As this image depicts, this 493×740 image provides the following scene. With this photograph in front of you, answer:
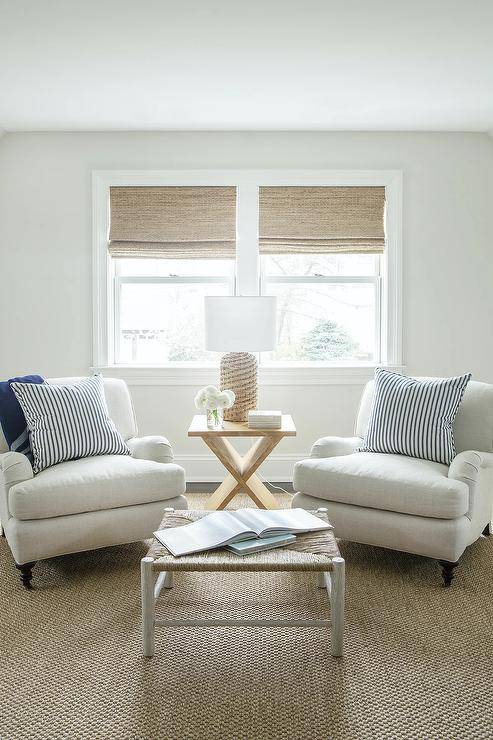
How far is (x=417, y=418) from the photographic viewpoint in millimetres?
3193

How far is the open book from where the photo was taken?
2252 millimetres

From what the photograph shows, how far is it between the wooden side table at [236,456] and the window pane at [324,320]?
97cm

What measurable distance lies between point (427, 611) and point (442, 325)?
2.47m

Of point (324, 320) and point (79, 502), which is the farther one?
point (324, 320)

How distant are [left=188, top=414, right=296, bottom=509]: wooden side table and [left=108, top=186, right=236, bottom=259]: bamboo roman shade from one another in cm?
138

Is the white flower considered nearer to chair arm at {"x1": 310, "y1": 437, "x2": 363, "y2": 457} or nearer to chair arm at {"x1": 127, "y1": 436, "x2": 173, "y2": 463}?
chair arm at {"x1": 127, "y1": 436, "x2": 173, "y2": 463}

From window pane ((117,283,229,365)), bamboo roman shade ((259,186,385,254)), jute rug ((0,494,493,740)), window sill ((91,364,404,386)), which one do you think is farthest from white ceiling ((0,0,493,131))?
jute rug ((0,494,493,740))

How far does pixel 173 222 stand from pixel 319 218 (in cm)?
103

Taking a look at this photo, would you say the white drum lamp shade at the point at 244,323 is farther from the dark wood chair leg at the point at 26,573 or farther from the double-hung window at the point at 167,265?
the dark wood chair leg at the point at 26,573

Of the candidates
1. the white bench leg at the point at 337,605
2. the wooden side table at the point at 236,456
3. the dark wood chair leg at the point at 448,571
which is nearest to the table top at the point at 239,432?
the wooden side table at the point at 236,456

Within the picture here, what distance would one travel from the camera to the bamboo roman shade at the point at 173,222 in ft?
14.8

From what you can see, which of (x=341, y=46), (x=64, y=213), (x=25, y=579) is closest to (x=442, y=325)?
(x=341, y=46)

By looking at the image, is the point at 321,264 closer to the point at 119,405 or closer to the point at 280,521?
the point at 119,405

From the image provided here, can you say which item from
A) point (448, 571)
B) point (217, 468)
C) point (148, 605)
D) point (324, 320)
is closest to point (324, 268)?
point (324, 320)
